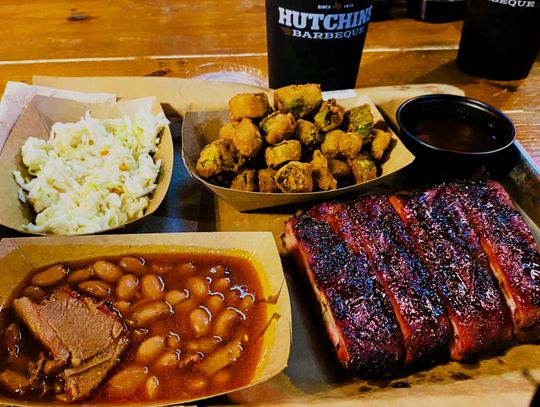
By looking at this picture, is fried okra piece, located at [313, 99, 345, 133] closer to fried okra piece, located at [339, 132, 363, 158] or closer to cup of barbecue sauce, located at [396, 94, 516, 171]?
fried okra piece, located at [339, 132, 363, 158]

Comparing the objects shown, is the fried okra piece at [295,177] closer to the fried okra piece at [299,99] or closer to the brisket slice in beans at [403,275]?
the brisket slice in beans at [403,275]

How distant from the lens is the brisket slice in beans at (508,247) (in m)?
Result: 1.87

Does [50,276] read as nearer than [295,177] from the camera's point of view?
Yes

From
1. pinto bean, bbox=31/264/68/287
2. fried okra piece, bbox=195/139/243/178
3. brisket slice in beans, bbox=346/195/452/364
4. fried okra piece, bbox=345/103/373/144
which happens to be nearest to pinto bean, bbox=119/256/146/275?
pinto bean, bbox=31/264/68/287

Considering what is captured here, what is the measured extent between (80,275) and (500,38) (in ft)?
10.0

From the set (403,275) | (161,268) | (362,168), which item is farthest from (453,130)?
(161,268)

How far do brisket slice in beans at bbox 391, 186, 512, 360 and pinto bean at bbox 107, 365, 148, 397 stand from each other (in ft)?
3.72

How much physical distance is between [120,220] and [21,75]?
1.93 m

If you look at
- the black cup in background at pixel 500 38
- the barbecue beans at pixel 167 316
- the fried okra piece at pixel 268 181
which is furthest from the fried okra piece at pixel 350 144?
the black cup in background at pixel 500 38

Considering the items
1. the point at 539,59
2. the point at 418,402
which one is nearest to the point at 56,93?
the point at 418,402

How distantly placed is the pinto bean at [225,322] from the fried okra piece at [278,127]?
0.91 m

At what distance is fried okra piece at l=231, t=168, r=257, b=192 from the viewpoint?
2.33 m

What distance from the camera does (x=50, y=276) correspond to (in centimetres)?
186

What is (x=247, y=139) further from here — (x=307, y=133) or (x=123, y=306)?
(x=123, y=306)
